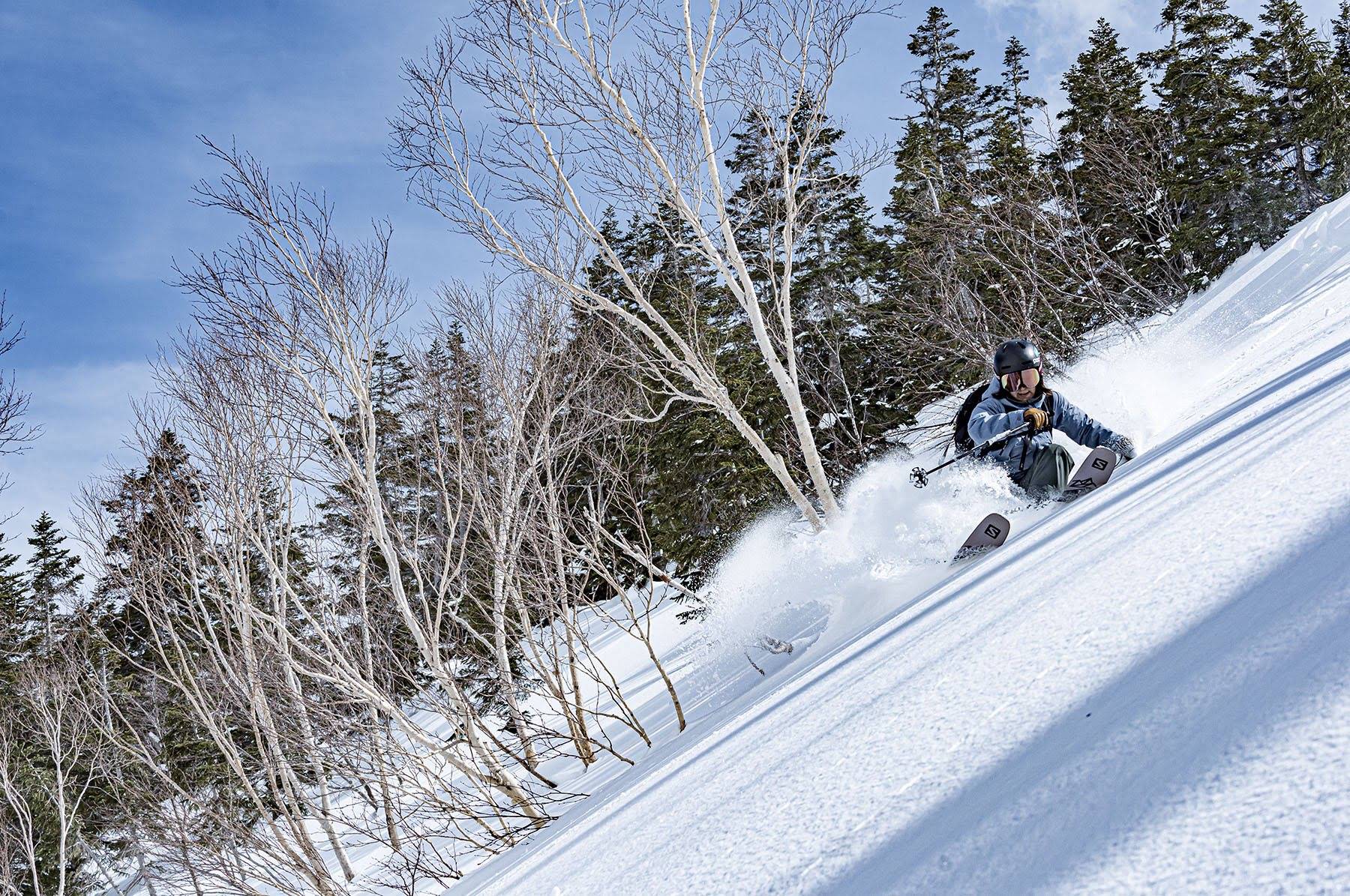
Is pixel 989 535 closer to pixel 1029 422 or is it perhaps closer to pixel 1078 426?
pixel 1029 422

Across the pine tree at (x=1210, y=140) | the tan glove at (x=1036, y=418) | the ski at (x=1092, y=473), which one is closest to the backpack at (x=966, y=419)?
the tan glove at (x=1036, y=418)

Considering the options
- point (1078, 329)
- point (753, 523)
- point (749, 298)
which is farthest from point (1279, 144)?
point (749, 298)

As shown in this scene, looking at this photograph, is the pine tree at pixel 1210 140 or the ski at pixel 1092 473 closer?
the ski at pixel 1092 473

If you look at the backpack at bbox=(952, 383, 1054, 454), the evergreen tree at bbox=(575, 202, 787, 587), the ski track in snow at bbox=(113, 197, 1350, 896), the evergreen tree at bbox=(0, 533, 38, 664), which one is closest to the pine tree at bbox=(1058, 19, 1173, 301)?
the evergreen tree at bbox=(575, 202, 787, 587)

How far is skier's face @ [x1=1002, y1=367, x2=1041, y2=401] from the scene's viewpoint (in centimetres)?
577

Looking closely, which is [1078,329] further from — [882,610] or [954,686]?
[954,686]

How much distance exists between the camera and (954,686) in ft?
5.60

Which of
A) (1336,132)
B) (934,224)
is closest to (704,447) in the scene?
(934,224)

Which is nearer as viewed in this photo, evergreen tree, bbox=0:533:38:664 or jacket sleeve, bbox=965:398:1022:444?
jacket sleeve, bbox=965:398:1022:444

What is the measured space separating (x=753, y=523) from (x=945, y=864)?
1569 centimetres

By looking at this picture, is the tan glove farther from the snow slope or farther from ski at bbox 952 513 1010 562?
the snow slope

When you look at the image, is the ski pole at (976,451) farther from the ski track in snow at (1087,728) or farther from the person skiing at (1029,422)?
the ski track in snow at (1087,728)

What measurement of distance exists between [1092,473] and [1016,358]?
3.48 feet

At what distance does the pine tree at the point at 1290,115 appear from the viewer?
19078mm
